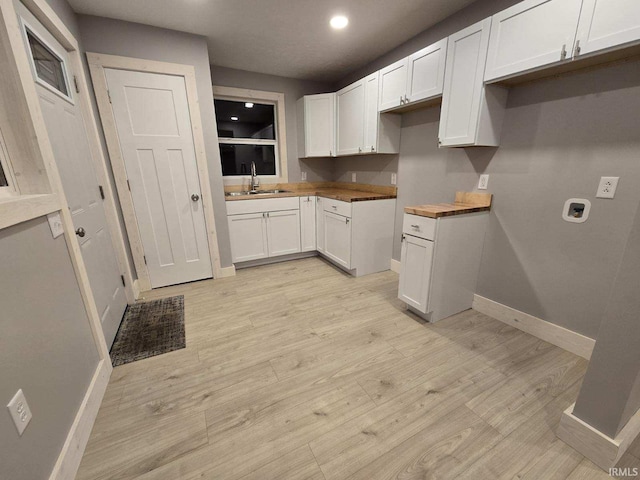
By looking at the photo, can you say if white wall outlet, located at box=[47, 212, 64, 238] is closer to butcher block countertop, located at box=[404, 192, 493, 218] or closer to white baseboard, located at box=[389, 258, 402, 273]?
butcher block countertop, located at box=[404, 192, 493, 218]

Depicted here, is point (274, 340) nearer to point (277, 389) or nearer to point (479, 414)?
point (277, 389)

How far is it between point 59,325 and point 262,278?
1.94 metres

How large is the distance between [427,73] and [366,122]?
A: 0.80 meters

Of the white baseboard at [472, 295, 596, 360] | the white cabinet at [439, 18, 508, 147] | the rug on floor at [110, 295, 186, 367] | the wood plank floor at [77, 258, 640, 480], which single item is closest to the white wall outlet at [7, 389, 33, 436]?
the wood plank floor at [77, 258, 640, 480]

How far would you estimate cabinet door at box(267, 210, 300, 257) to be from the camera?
3.33 metres

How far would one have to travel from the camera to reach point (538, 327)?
194 centimetres

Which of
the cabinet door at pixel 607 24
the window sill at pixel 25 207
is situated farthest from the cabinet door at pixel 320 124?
the window sill at pixel 25 207

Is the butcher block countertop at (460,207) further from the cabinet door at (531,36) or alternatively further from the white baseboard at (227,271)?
the white baseboard at (227,271)

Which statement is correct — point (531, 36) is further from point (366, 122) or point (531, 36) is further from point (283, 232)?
point (283, 232)

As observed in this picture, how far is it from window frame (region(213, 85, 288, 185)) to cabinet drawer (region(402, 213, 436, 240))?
222 centimetres

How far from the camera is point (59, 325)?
1.21 m

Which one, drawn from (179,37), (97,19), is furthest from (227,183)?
(97,19)

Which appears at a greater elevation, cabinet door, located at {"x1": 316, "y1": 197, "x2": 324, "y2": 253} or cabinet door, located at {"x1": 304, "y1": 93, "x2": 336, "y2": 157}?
cabinet door, located at {"x1": 304, "y1": 93, "x2": 336, "y2": 157}

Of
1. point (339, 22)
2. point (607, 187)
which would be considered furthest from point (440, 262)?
point (339, 22)
